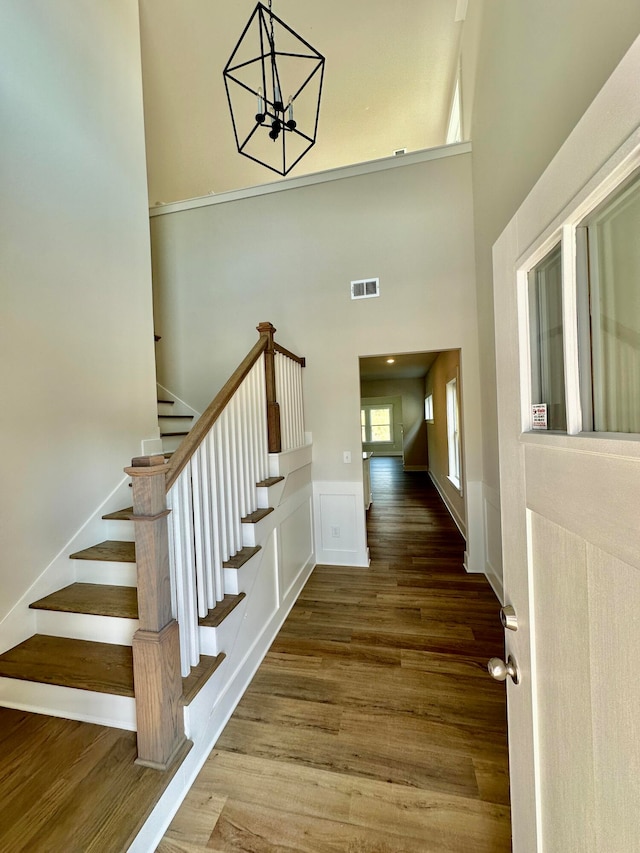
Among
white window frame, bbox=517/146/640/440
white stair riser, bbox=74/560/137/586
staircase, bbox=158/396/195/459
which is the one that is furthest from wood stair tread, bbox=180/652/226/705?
staircase, bbox=158/396/195/459

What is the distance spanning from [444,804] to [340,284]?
345 cm

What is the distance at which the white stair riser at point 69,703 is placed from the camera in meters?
1.41

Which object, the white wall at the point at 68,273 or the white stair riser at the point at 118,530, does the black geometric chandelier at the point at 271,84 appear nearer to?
the white wall at the point at 68,273

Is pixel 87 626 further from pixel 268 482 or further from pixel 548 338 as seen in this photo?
pixel 548 338

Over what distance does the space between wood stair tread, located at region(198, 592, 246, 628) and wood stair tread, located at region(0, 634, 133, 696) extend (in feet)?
1.16

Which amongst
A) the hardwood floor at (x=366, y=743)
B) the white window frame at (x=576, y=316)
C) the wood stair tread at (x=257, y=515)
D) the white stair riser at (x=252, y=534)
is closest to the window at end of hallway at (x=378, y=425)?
the hardwood floor at (x=366, y=743)

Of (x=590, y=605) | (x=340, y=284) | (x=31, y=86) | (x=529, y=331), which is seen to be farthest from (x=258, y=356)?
(x=590, y=605)

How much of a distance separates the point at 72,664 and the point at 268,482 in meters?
1.30

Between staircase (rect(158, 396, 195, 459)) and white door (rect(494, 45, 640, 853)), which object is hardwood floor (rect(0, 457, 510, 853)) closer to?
white door (rect(494, 45, 640, 853))

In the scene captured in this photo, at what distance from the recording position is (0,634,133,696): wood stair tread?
144 centimetres

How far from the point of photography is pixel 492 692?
5.83 feet

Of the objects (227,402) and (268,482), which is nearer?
(227,402)

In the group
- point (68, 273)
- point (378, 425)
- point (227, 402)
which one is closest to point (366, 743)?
point (227, 402)

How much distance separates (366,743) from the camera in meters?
1.53
